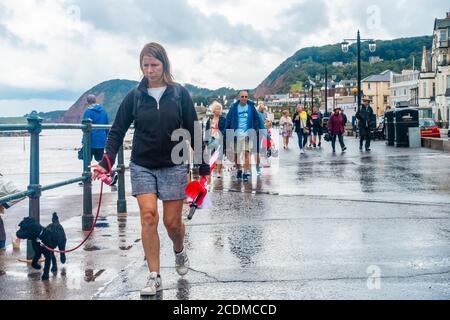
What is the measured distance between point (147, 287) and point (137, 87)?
5.05 feet

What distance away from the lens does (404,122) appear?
27.0 meters

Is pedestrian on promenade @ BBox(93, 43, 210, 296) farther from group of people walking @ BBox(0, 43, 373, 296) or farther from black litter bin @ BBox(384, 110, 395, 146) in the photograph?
black litter bin @ BBox(384, 110, 395, 146)

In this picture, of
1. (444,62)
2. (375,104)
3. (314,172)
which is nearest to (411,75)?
(375,104)

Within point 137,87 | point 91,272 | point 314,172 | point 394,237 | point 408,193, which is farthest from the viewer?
point 314,172

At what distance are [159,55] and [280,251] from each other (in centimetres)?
234

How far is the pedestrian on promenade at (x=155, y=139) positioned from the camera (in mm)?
5523

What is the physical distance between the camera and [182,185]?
5668mm

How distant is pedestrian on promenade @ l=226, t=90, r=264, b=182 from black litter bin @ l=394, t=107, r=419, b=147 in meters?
13.5

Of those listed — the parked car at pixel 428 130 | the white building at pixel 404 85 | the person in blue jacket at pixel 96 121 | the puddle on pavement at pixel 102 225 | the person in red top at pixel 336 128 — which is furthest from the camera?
the white building at pixel 404 85

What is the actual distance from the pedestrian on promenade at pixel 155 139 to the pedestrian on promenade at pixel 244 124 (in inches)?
334

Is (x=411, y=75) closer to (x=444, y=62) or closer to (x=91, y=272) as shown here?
(x=444, y=62)

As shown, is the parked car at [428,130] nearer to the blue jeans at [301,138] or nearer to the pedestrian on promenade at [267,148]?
the blue jeans at [301,138]

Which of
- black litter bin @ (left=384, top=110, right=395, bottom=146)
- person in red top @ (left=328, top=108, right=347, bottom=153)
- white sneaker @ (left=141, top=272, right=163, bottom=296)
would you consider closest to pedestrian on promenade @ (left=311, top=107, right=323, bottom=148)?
black litter bin @ (left=384, top=110, right=395, bottom=146)
